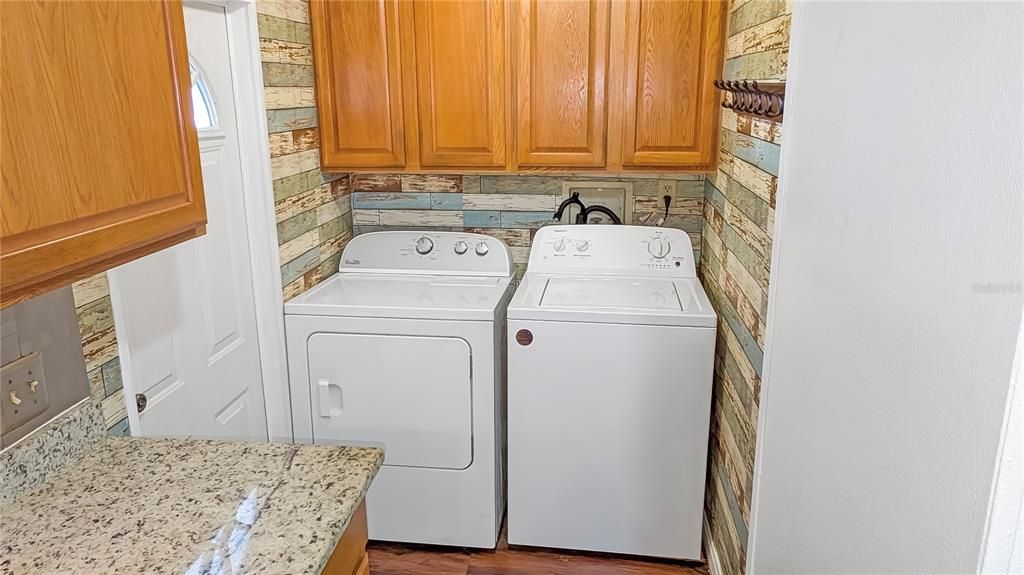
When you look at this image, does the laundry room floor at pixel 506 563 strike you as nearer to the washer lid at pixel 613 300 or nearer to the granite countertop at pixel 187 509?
the washer lid at pixel 613 300

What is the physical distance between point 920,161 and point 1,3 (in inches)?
40.1

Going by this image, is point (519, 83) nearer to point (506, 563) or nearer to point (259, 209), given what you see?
point (259, 209)

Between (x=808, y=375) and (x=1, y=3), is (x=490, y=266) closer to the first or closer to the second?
(x=808, y=375)

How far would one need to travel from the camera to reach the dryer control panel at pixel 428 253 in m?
2.65

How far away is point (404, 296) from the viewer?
2.39 metres

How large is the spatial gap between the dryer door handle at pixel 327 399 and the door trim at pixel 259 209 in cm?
13

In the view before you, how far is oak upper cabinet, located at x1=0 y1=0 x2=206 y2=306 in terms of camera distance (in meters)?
0.76

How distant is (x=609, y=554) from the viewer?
2.42 meters

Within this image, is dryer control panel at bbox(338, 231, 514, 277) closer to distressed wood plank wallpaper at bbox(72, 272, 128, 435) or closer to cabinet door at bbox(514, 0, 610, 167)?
cabinet door at bbox(514, 0, 610, 167)

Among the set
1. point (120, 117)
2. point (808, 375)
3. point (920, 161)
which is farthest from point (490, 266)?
point (920, 161)

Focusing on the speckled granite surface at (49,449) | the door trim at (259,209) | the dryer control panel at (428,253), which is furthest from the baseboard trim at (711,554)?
the speckled granite surface at (49,449)

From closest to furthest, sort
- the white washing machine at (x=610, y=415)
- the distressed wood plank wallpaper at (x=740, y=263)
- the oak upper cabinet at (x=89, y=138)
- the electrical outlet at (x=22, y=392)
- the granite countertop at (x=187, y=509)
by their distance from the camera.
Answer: the oak upper cabinet at (x=89, y=138), the granite countertop at (x=187, y=509), the electrical outlet at (x=22, y=392), the distressed wood plank wallpaper at (x=740, y=263), the white washing machine at (x=610, y=415)

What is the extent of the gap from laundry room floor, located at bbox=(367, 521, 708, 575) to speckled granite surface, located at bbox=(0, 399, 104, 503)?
1.26 meters

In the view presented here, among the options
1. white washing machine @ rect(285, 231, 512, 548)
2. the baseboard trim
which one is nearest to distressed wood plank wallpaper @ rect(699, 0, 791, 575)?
the baseboard trim
